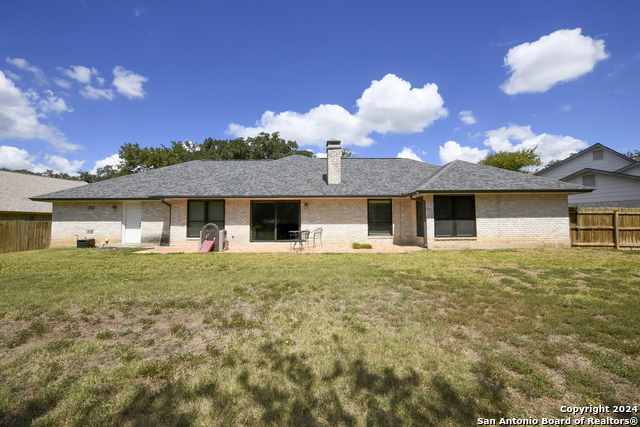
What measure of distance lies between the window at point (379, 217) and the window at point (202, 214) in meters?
7.92

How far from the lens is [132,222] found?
14.7m

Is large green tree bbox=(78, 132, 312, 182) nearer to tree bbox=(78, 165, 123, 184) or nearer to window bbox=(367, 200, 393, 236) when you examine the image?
tree bbox=(78, 165, 123, 184)

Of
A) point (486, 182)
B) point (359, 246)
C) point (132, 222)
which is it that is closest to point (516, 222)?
point (486, 182)

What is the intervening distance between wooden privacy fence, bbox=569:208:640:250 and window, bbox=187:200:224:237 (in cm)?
1701

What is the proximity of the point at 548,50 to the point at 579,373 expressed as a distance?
18.1 meters

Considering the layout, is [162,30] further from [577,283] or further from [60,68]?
[577,283]

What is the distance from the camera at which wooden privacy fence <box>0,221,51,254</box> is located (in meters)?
12.7

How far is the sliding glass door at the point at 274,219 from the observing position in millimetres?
13930

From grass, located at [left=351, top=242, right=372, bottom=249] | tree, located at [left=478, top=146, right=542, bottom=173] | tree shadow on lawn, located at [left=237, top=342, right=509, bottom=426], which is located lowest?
tree shadow on lawn, located at [left=237, top=342, right=509, bottom=426]

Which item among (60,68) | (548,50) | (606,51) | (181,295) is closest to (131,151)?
(60,68)

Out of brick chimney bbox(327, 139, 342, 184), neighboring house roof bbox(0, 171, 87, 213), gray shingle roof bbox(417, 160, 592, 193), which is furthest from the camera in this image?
neighboring house roof bbox(0, 171, 87, 213)

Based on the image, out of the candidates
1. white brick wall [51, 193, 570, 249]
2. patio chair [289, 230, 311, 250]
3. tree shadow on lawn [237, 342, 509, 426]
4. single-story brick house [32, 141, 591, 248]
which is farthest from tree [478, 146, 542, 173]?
tree shadow on lawn [237, 342, 509, 426]

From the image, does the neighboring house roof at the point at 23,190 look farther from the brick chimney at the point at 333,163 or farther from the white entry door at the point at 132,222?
the brick chimney at the point at 333,163

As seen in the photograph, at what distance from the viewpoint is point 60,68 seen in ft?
45.7
